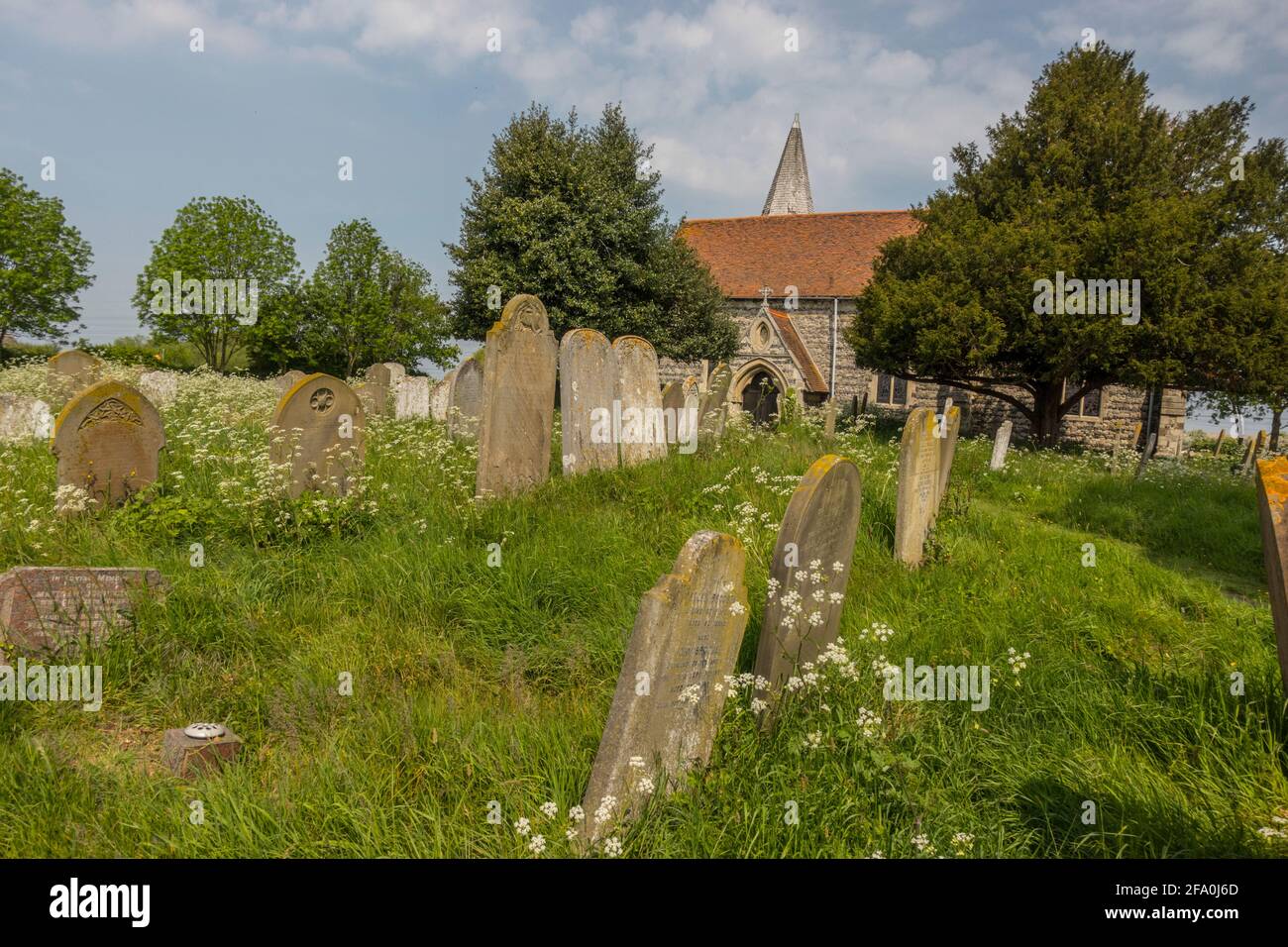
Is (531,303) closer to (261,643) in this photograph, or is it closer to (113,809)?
(261,643)

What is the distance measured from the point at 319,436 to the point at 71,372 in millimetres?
9959

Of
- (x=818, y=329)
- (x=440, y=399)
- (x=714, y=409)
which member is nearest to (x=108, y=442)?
(x=714, y=409)

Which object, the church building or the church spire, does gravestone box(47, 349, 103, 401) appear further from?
the church spire

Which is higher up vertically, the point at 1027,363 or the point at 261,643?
the point at 1027,363

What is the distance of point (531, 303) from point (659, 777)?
5398mm

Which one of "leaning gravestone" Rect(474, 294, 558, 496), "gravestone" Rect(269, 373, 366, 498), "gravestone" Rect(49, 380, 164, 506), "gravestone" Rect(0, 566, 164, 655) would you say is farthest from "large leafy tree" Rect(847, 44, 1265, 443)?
"gravestone" Rect(0, 566, 164, 655)

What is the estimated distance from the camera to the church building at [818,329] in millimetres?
22656

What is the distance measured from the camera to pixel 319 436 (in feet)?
22.0

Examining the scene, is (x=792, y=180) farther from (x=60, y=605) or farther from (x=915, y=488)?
(x=60, y=605)

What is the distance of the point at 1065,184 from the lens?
55.9 ft

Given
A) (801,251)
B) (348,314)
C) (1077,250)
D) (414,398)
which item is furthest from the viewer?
(348,314)

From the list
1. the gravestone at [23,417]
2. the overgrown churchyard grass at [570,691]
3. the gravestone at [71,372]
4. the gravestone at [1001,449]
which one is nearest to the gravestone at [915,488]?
the overgrown churchyard grass at [570,691]

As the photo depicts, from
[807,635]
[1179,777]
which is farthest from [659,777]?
[1179,777]

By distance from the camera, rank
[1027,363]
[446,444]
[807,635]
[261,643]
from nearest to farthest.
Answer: [807,635], [261,643], [446,444], [1027,363]
